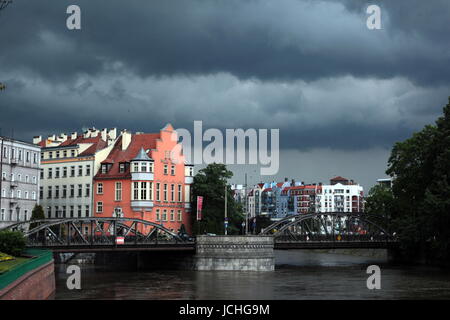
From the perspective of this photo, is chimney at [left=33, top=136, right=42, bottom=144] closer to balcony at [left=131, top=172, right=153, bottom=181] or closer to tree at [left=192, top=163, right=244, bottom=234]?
balcony at [left=131, top=172, right=153, bottom=181]

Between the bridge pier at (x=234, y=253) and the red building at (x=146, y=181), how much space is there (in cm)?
1934

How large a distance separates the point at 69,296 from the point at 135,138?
5063cm

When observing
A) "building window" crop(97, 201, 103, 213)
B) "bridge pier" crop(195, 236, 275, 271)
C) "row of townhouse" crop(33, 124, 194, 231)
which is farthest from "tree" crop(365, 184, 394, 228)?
"building window" crop(97, 201, 103, 213)

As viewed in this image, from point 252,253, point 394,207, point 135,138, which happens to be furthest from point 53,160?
point 394,207

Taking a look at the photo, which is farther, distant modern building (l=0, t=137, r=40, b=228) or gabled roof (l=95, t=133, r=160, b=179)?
gabled roof (l=95, t=133, r=160, b=179)

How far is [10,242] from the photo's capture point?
4622cm

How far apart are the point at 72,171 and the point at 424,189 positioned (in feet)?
159

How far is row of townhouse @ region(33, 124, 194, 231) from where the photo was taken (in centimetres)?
8919

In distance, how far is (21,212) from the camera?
84.6 metres

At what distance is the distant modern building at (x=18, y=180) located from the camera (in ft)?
268

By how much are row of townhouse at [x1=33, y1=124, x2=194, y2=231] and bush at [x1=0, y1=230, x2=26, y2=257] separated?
1639 inches

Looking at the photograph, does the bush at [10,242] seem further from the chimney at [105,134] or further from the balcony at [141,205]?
the chimney at [105,134]
